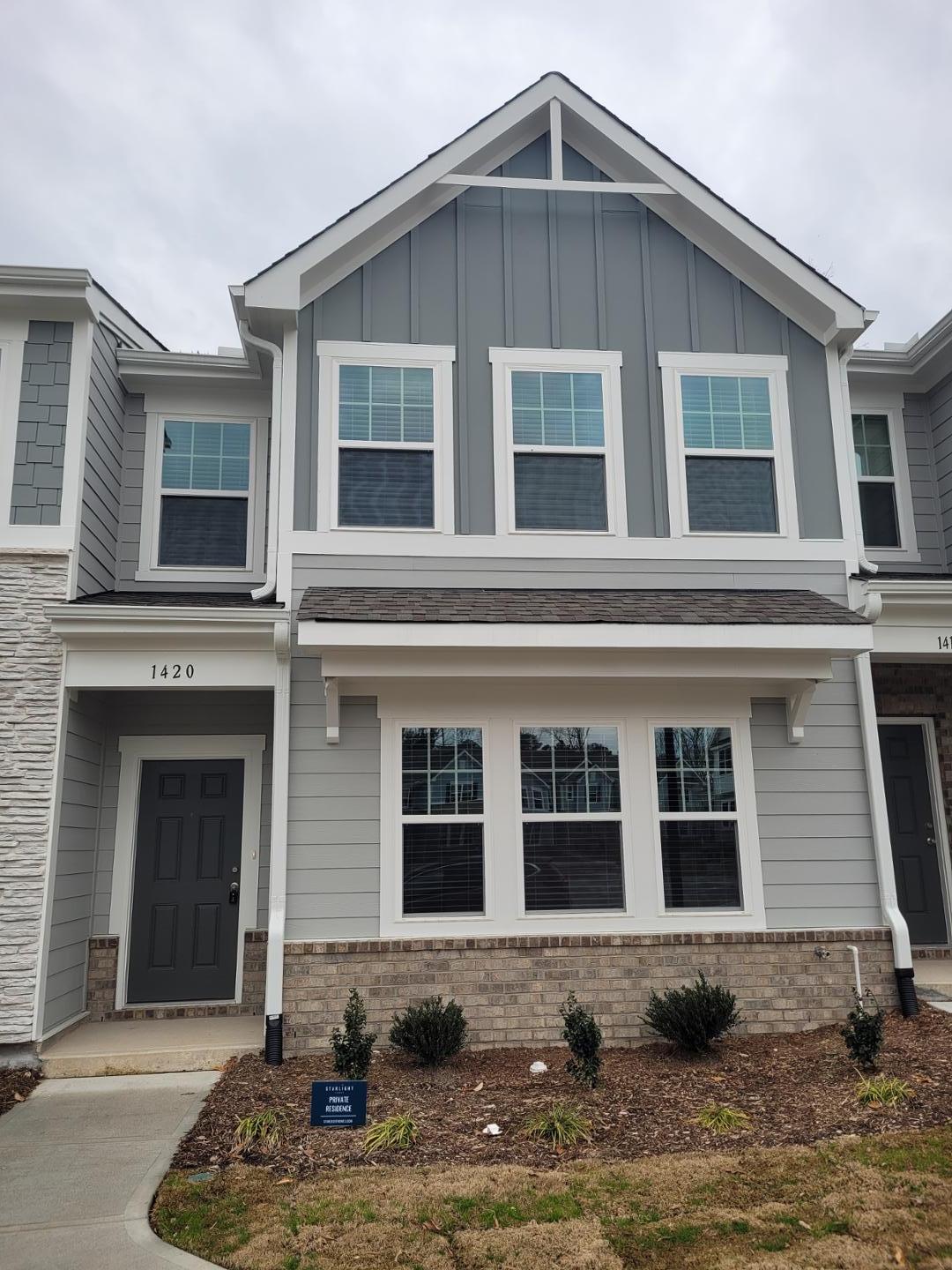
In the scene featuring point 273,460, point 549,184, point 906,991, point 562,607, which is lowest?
point 906,991

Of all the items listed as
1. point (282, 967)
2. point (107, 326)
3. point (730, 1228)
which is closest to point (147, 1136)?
point (282, 967)

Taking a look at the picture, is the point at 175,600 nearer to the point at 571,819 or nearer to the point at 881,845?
the point at 571,819

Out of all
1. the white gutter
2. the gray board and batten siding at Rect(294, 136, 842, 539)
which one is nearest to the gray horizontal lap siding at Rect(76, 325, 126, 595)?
the white gutter

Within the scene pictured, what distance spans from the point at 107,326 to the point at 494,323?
11.3ft

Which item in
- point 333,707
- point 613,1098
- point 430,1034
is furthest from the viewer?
point 333,707

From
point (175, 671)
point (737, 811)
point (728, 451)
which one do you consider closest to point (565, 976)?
point (737, 811)

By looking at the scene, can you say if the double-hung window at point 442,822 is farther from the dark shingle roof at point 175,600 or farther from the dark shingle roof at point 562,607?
the dark shingle roof at point 175,600

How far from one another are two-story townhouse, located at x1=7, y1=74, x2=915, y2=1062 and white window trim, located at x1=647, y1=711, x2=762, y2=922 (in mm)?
26

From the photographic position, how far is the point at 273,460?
7797 mm

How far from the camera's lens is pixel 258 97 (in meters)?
16.6

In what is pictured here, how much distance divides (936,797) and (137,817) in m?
7.60

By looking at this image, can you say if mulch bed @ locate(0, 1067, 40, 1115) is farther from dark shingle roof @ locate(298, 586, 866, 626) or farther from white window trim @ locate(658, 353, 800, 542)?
white window trim @ locate(658, 353, 800, 542)

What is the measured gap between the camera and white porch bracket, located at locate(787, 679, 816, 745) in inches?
285

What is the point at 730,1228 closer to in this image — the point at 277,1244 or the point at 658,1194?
the point at 658,1194
